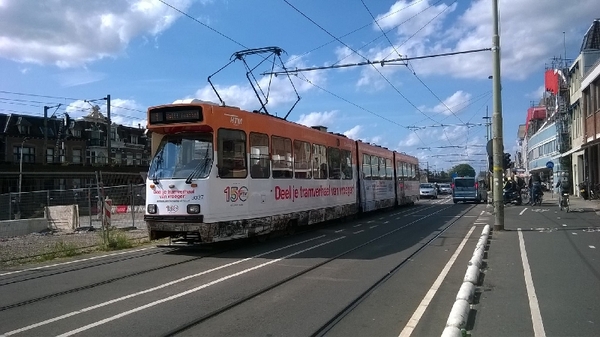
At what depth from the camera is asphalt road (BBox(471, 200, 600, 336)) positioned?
6.23 meters

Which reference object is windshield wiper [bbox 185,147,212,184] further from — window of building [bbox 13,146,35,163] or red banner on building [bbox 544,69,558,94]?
red banner on building [bbox 544,69,558,94]

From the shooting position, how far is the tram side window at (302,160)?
16.1 metres

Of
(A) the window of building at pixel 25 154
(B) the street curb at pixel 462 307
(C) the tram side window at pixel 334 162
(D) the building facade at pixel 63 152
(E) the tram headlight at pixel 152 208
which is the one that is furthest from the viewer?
(A) the window of building at pixel 25 154

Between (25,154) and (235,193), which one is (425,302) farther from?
(25,154)

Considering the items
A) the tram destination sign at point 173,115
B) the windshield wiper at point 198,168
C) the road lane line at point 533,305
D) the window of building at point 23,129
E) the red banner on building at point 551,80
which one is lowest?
the road lane line at point 533,305

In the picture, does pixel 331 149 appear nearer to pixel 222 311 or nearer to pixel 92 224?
pixel 92 224

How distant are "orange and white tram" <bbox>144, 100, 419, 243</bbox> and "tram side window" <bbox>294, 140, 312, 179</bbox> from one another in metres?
0.03

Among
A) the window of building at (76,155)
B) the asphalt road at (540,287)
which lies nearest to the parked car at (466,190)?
the asphalt road at (540,287)

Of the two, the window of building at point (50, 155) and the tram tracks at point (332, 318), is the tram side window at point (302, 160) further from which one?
the window of building at point (50, 155)

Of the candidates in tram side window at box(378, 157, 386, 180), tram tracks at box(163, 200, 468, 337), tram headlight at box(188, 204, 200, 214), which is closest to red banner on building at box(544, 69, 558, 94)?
tram side window at box(378, 157, 386, 180)

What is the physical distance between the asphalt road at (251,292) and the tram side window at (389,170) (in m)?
14.7

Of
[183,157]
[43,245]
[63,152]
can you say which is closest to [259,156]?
[183,157]

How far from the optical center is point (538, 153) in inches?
2876

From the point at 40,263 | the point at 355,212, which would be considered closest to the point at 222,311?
the point at 40,263
